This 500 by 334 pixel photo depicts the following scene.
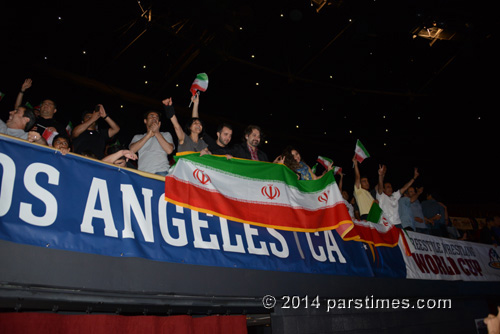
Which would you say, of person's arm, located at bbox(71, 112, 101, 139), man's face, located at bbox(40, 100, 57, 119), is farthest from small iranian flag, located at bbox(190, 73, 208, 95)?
man's face, located at bbox(40, 100, 57, 119)

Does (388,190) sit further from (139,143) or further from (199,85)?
(139,143)

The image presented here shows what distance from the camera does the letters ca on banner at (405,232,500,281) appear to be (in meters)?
7.49

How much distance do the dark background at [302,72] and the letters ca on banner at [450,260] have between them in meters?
5.85

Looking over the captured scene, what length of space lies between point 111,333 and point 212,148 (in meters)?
3.04

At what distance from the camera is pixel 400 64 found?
13.3 meters

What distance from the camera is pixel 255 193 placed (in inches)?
207

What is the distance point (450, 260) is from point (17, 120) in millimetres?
8810

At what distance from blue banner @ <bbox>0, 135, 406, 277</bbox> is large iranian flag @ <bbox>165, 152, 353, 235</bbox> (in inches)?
5.5

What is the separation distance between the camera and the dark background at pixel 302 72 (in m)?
9.02

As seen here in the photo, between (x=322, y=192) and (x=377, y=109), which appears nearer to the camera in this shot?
(x=322, y=192)

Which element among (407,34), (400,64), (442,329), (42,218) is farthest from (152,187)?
(400,64)

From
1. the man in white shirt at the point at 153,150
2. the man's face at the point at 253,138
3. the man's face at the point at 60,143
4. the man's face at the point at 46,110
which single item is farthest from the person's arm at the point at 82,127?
the man's face at the point at 253,138

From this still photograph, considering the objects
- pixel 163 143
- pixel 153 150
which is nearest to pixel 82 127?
pixel 153 150

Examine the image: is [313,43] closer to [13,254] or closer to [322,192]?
[322,192]
